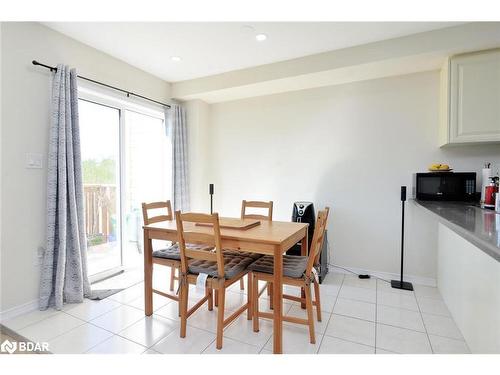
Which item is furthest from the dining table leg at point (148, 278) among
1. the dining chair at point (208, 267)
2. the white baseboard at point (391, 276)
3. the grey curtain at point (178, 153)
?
the white baseboard at point (391, 276)

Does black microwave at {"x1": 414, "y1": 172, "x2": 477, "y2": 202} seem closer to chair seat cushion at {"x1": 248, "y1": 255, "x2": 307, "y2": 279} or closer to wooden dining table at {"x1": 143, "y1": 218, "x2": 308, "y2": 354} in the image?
wooden dining table at {"x1": 143, "y1": 218, "x2": 308, "y2": 354}

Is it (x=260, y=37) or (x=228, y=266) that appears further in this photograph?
(x=260, y=37)

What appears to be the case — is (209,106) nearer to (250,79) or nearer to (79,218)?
(250,79)

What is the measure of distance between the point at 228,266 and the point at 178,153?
2.13 metres

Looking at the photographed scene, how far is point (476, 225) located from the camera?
1517mm

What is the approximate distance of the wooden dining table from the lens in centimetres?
171

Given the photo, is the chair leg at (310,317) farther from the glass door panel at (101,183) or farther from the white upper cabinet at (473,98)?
the glass door panel at (101,183)

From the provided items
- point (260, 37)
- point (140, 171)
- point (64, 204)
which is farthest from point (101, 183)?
point (260, 37)

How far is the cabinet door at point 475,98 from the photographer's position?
2.27 meters

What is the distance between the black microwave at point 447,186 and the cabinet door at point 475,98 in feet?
1.19

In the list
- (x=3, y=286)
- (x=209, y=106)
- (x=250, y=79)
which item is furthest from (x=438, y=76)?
(x=3, y=286)

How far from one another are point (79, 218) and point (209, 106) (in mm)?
2338

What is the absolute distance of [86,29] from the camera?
7.77ft

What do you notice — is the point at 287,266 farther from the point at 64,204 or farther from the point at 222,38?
the point at 222,38
